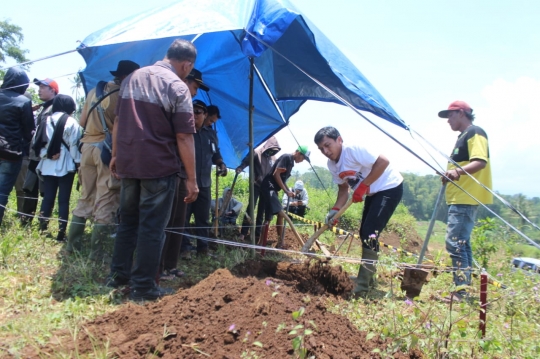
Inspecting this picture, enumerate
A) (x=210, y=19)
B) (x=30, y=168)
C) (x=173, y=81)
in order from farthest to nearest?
(x=30, y=168) → (x=210, y=19) → (x=173, y=81)

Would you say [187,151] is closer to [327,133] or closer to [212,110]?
[327,133]

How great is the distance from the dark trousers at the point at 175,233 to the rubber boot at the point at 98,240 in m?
0.58

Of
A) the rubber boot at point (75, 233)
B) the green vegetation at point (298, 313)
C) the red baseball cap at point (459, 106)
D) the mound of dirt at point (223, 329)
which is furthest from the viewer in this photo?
the red baseball cap at point (459, 106)

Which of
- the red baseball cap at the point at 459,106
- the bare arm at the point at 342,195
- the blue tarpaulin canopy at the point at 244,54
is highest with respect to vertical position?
the blue tarpaulin canopy at the point at 244,54

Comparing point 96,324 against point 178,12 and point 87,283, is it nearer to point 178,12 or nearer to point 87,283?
point 87,283

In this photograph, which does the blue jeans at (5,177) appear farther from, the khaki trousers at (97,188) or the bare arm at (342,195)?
the bare arm at (342,195)

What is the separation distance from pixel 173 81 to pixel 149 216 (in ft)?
3.11

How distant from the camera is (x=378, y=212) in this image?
11.8 feet

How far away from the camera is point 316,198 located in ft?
44.8

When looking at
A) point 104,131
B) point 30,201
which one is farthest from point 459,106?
point 30,201

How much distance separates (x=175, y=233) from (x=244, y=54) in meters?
2.06

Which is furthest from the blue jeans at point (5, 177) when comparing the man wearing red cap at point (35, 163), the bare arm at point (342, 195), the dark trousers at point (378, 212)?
the dark trousers at point (378, 212)

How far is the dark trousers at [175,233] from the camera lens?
347 centimetres

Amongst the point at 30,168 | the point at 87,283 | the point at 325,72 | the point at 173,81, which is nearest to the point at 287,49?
the point at 325,72
